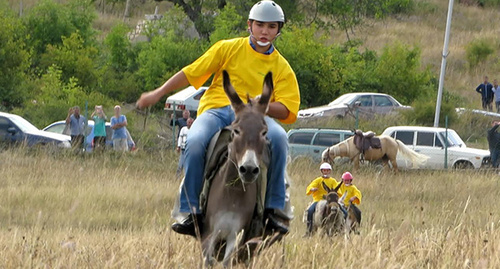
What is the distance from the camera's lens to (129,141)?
89.7 feet

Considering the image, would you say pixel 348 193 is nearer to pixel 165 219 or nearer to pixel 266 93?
pixel 165 219

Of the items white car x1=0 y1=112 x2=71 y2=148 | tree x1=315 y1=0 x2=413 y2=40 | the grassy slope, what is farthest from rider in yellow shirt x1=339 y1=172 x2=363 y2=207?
tree x1=315 y1=0 x2=413 y2=40

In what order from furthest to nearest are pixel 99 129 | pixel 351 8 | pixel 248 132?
pixel 351 8 → pixel 99 129 → pixel 248 132

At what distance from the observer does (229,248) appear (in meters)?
8.16

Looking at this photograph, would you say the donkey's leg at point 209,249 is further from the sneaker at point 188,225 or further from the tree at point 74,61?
the tree at point 74,61

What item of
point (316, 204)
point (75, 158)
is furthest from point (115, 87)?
point (316, 204)

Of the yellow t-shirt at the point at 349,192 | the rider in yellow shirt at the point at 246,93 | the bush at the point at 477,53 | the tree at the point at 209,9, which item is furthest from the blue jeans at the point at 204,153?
the bush at the point at 477,53

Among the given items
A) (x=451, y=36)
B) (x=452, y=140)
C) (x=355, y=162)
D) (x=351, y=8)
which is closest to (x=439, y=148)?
(x=452, y=140)

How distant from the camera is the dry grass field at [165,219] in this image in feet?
25.4

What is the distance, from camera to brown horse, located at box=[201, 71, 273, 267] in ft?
25.6

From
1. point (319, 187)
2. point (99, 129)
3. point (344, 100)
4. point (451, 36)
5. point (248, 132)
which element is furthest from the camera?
point (451, 36)

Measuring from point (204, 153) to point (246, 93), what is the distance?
573mm

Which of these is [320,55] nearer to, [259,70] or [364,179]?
[364,179]

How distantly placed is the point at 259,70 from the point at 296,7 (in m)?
41.8
